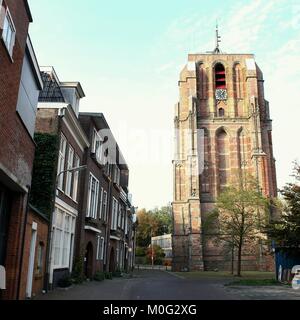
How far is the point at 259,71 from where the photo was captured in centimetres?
5909

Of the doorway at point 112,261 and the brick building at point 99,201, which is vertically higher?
the brick building at point 99,201

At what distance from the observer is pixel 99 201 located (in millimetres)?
27250

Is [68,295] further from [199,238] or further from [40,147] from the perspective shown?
[199,238]

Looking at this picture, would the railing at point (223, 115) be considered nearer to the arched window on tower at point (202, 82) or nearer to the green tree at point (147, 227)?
the arched window on tower at point (202, 82)

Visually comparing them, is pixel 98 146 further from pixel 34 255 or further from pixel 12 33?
pixel 12 33

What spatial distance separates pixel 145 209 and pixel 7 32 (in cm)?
8248

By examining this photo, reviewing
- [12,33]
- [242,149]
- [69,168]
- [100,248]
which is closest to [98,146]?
[69,168]

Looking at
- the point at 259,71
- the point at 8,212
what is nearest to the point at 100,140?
the point at 8,212

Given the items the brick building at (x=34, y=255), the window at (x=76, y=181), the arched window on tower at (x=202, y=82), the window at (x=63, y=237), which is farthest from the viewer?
the arched window on tower at (x=202, y=82)

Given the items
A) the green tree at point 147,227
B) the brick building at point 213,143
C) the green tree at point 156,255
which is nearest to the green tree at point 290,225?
the brick building at point 213,143

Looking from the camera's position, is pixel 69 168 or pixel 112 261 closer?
pixel 69 168

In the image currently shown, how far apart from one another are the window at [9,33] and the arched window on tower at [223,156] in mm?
45375

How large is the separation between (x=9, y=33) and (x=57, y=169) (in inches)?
356

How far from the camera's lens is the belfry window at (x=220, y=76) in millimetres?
58963
